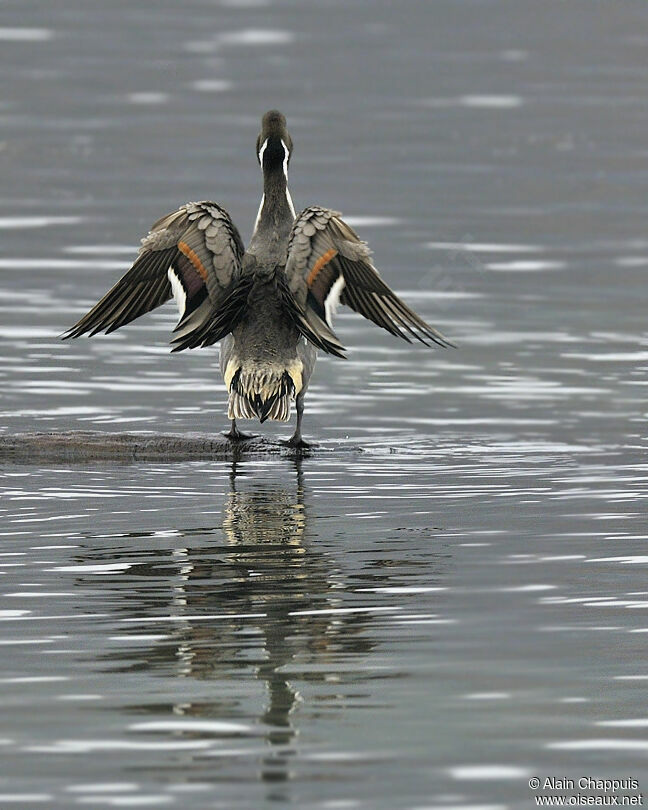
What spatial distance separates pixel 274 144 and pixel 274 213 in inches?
23.5

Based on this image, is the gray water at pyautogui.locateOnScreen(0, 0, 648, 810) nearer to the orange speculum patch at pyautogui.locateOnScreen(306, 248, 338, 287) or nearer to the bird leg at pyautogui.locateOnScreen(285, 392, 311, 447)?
the bird leg at pyautogui.locateOnScreen(285, 392, 311, 447)

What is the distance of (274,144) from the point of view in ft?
43.0

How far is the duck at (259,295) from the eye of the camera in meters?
11.9

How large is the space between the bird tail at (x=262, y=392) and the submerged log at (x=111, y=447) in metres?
0.25

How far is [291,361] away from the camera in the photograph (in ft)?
39.5

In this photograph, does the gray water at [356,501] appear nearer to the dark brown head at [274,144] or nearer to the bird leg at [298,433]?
the bird leg at [298,433]

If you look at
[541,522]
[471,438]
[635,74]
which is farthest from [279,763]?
[635,74]

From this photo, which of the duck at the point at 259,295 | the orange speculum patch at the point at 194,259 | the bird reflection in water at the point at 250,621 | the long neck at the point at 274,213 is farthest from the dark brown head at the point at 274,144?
the bird reflection in water at the point at 250,621

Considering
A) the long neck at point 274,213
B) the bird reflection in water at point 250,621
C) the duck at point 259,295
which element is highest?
the long neck at point 274,213

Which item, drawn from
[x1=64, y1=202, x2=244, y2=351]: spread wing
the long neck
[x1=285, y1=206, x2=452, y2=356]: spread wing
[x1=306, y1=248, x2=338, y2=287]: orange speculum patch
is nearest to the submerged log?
[x1=64, y1=202, x2=244, y2=351]: spread wing

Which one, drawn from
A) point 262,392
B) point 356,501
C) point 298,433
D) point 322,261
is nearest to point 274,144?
point 322,261

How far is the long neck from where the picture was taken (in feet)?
41.3

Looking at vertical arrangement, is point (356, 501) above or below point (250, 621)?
above

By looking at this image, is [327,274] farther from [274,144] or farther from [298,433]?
[274,144]
